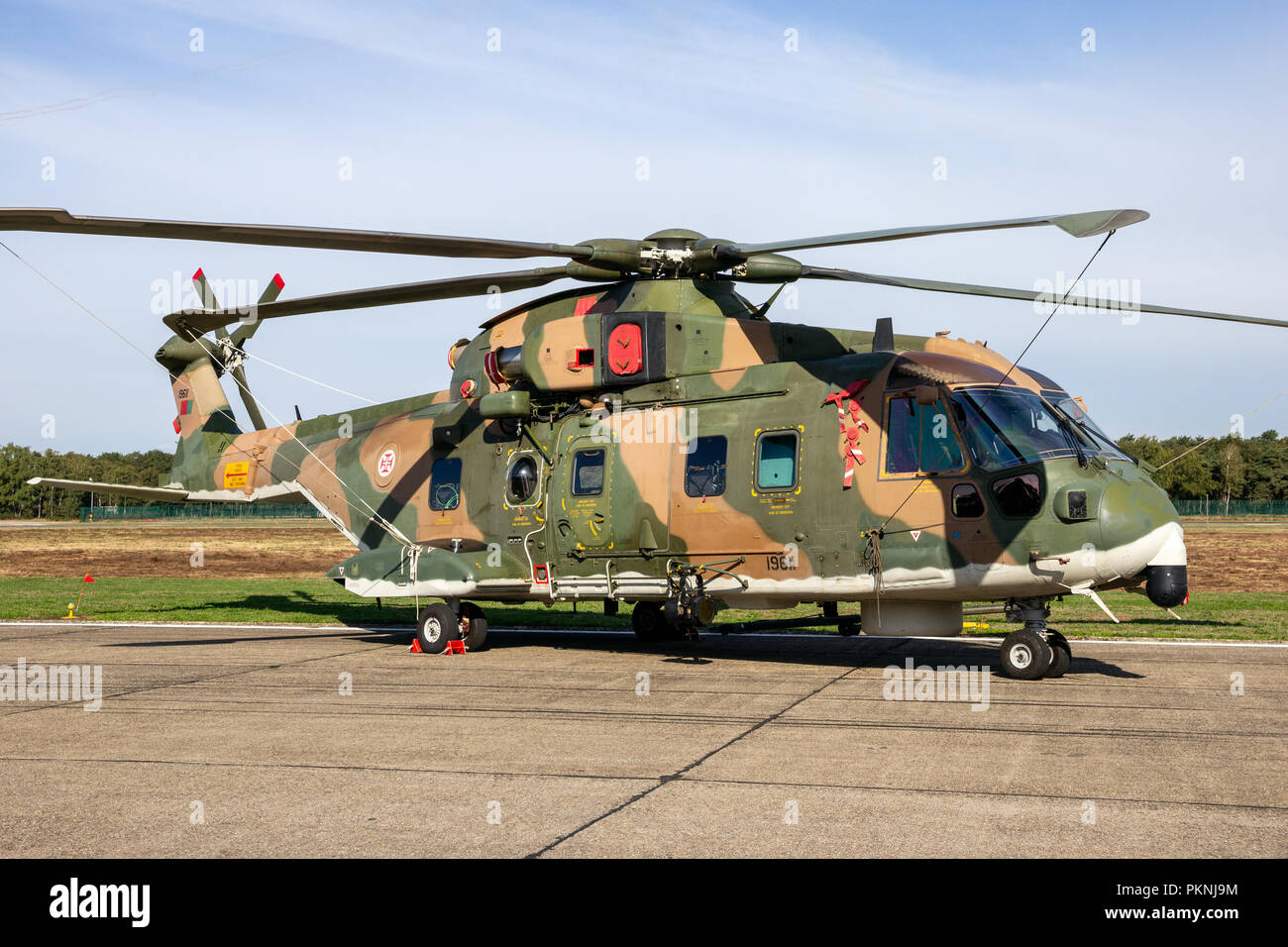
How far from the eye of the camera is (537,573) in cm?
1595

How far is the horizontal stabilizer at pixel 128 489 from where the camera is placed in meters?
18.3

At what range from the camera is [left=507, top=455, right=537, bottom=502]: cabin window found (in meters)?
16.2

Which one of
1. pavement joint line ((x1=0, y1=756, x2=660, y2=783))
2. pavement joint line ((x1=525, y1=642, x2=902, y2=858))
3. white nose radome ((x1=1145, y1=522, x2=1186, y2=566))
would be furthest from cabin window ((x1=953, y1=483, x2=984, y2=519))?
pavement joint line ((x1=0, y1=756, x2=660, y2=783))

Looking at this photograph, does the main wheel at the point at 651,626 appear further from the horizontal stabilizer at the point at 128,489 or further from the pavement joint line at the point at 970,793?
the pavement joint line at the point at 970,793

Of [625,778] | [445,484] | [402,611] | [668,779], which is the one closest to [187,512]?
[402,611]

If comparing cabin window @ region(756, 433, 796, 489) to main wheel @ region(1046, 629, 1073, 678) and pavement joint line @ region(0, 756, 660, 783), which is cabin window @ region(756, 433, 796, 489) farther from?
pavement joint line @ region(0, 756, 660, 783)

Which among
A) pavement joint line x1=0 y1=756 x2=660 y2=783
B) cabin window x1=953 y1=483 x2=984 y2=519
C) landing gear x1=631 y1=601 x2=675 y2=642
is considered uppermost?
cabin window x1=953 y1=483 x2=984 y2=519

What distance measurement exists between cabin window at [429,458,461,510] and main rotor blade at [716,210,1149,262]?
5836 millimetres

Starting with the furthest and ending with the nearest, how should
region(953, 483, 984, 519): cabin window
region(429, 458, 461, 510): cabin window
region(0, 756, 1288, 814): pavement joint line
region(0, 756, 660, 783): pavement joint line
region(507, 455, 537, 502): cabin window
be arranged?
region(429, 458, 461, 510): cabin window, region(507, 455, 537, 502): cabin window, region(953, 483, 984, 519): cabin window, region(0, 756, 660, 783): pavement joint line, region(0, 756, 1288, 814): pavement joint line

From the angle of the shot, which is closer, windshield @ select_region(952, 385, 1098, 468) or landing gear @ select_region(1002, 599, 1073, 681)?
windshield @ select_region(952, 385, 1098, 468)

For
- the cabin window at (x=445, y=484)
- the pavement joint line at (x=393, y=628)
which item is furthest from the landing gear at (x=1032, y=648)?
the cabin window at (x=445, y=484)
